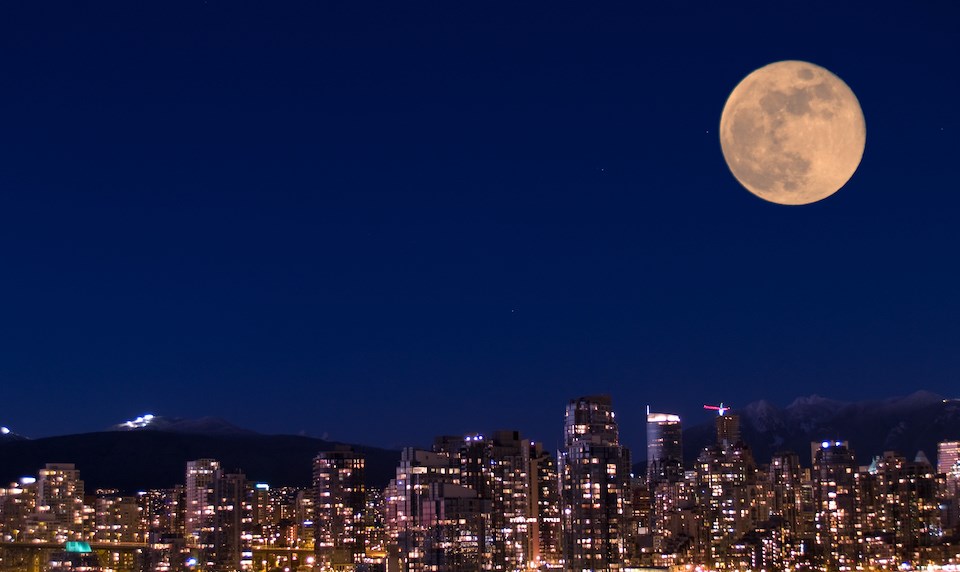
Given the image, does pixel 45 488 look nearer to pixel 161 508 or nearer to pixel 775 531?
pixel 161 508

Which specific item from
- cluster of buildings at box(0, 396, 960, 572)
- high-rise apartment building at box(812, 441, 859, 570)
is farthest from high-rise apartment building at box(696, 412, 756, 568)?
high-rise apartment building at box(812, 441, 859, 570)

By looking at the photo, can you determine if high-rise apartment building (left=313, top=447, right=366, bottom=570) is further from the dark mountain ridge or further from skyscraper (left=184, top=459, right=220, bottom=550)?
the dark mountain ridge

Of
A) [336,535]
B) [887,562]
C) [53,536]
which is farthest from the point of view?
[53,536]

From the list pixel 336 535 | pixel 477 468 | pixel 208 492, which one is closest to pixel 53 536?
pixel 208 492

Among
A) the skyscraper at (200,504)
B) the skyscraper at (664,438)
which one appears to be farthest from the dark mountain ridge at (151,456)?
the skyscraper at (200,504)

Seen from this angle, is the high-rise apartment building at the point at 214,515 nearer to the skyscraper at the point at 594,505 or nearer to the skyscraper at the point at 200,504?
the skyscraper at the point at 200,504

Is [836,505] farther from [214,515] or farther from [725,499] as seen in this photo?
[214,515]
